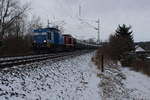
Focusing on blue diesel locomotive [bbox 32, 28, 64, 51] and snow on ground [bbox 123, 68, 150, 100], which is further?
blue diesel locomotive [bbox 32, 28, 64, 51]

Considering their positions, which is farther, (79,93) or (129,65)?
(129,65)

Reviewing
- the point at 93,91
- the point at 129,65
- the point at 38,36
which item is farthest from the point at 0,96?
the point at 129,65

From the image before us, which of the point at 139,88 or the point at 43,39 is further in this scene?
the point at 43,39

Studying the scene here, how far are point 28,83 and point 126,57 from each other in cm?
2821

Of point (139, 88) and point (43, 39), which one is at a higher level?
point (43, 39)

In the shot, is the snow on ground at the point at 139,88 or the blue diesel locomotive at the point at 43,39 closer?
the snow on ground at the point at 139,88

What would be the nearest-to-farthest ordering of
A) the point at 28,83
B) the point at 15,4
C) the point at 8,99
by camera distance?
1. the point at 8,99
2. the point at 28,83
3. the point at 15,4

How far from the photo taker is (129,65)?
34469 millimetres

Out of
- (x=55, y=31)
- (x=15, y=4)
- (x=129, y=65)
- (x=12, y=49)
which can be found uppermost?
(x=15, y=4)

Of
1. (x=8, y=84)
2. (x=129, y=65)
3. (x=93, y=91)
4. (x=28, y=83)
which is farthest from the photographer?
(x=129, y=65)

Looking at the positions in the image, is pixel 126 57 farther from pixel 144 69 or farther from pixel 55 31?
pixel 55 31

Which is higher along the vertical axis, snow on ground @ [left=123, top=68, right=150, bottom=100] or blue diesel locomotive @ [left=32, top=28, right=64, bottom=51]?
blue diesel locomotive @ [left=32, top=28, right=64, bottom=51]

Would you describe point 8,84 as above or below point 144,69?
above

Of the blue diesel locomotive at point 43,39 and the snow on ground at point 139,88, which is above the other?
the blue diesel locomotive at point 43,39
